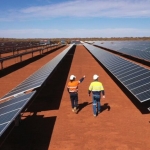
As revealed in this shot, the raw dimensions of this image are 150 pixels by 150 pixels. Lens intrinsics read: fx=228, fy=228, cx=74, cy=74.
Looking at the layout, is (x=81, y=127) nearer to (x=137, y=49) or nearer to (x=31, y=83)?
(x=31, y=83)

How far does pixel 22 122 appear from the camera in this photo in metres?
10.1

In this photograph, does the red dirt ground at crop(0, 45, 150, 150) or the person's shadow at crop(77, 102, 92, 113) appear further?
the person's shadow at crop(77, 102, 92, 113)

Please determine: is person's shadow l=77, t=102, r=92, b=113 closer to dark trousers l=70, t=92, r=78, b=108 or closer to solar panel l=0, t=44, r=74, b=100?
dark trousers l=70, t=92, r=78, b=108

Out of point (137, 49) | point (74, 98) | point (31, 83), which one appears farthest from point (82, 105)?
point (137, 49)

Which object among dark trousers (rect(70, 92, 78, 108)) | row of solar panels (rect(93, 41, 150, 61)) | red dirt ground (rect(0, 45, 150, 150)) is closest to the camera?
red dirt ground (rect(0, 45, 150, 150))

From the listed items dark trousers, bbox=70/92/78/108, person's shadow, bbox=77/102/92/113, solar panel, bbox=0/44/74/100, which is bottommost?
person's shadow, bbox=77/102/92/113

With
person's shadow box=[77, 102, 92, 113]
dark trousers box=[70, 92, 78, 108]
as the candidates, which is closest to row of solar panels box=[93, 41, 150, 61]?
person's shadow box=[77, 102, 92, 113]

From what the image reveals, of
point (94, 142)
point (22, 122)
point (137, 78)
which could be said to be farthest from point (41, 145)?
point (137, 78)

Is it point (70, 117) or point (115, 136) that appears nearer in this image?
point (115, 136)

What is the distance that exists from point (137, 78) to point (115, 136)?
5276 mm

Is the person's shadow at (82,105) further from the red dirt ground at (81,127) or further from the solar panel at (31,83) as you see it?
the solar panel at (31,83)

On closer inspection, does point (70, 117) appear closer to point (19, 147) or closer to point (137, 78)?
point (19, 147)

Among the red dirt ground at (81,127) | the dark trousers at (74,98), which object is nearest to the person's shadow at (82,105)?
the red dirt ground at (81,127)

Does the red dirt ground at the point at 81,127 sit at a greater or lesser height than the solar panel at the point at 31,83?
lesser
